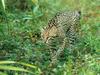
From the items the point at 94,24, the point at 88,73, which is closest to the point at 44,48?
the point at 88,73

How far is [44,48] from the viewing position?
6195 mm

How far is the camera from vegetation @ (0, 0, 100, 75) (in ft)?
18.5

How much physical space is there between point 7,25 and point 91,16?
206cm

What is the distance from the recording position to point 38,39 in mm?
6652

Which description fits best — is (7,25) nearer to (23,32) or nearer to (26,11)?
(23,32)

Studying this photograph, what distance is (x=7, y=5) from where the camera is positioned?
8.09 meters

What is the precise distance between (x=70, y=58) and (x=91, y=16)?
2428mm

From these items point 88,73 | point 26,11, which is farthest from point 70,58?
point 26,11

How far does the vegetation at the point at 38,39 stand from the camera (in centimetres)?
563

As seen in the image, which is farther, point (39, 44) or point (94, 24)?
point (94, 24)

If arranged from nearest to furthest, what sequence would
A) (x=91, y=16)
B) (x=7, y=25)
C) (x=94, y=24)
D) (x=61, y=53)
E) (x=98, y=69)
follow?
(x=98, y=69) → (x=61, y=53) → (x=7, y=25) → (x=94, y=24) → (x=91, y=16)

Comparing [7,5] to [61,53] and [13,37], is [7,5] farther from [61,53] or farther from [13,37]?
[61,53]

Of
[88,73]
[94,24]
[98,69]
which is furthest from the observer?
[94,24]

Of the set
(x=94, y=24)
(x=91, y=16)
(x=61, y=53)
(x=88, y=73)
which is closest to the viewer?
(x=88, y=73)
